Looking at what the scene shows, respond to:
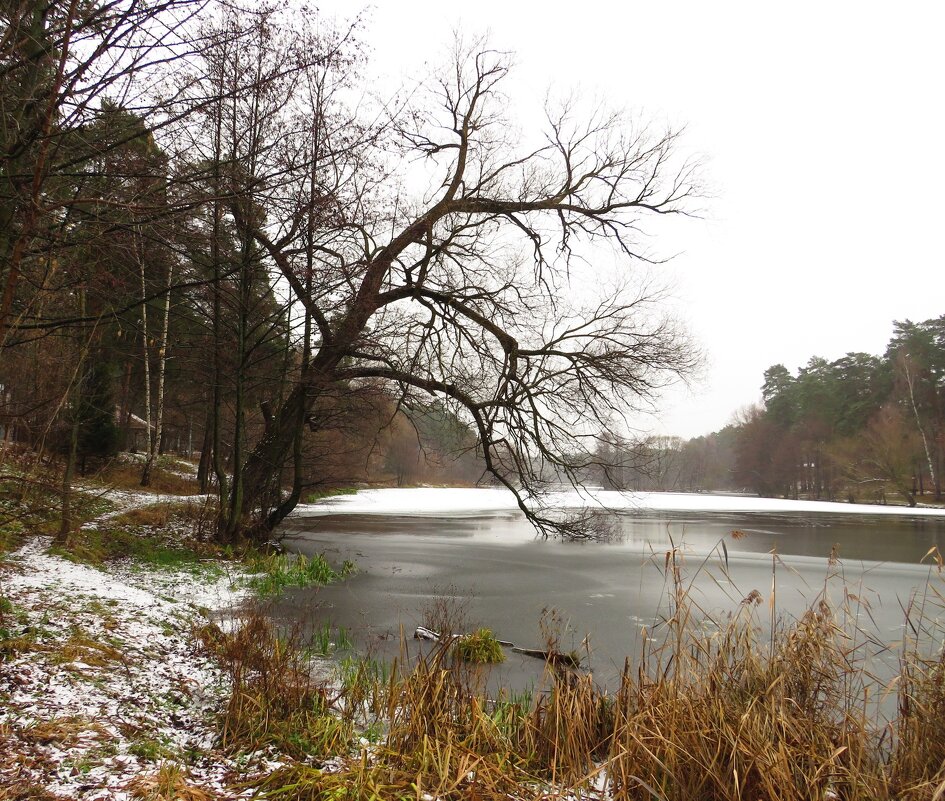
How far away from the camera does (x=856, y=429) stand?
46.1m

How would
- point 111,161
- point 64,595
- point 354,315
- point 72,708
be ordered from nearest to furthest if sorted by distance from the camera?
point 111,161 → point 72,708 → point 64,595 → point 354,315

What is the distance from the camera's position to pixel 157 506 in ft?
43.2

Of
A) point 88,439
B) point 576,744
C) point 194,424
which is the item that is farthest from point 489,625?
point 194,424

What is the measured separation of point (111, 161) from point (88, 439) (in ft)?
54.9

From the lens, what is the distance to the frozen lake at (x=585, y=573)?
706cm

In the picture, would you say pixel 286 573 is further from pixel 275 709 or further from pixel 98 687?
pixel 275 709

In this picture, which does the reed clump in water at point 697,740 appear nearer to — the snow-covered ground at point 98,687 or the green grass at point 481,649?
the snow-covered ground at point 98,687

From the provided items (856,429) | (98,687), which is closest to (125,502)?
(98,687)

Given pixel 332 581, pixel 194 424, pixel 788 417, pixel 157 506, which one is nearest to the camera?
pixel 332 581

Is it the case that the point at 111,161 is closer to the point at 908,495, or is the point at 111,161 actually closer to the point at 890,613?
the point at 890,613

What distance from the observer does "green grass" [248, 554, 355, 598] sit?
8.92m

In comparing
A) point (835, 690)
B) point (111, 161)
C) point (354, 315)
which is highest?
point (354, 315)

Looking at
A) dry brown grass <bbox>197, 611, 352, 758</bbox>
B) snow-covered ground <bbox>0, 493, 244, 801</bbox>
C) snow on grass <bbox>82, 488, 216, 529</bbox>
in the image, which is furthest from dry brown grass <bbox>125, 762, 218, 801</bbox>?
snow on grass <bbox>82, 488, 216, 529</bbox>

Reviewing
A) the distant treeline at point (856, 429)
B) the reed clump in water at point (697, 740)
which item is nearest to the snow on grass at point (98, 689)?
the reed clump in water at point (697, 740)
